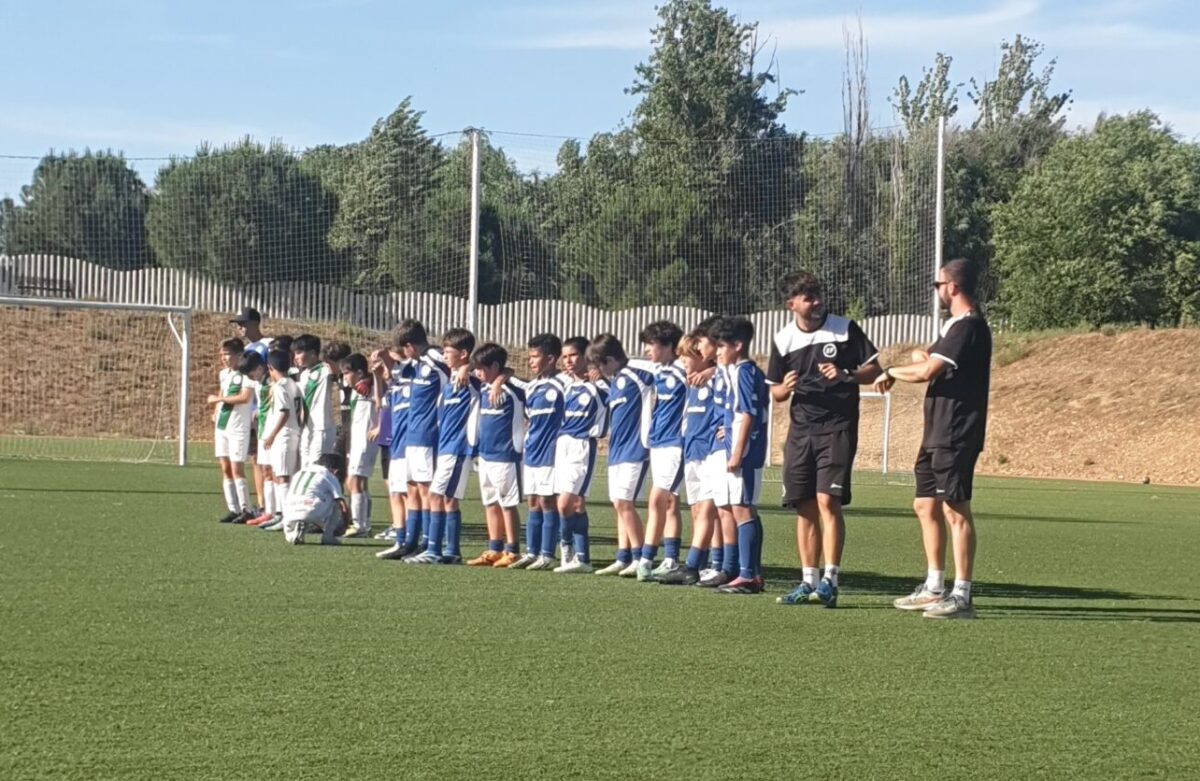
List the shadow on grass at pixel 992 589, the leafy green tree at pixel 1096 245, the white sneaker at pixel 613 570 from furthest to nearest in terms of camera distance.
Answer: the leafy green tree at pixel 1096 245 → the white sneaker at pixel 613 570 → the shadow on grass at pixel 992 589

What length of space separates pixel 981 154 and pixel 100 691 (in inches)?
1903

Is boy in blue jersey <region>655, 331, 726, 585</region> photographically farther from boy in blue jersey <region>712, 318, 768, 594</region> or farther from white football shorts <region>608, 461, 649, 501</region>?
white football shorts <region>608, 461, 649, 501</region>

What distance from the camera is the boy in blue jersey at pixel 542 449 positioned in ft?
40.5

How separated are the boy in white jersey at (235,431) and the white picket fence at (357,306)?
337 inches

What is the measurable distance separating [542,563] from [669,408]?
151 cm

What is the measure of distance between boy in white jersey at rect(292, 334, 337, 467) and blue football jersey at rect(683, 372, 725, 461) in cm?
472

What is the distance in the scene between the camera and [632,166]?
26828 mm

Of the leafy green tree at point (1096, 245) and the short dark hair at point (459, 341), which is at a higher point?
the leafy green tree at point (1096, 245)

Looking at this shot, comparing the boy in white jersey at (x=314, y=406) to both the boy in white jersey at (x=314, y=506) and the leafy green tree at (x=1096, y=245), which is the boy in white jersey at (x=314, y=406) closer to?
the boy in white jersey at (x=314, y=506)

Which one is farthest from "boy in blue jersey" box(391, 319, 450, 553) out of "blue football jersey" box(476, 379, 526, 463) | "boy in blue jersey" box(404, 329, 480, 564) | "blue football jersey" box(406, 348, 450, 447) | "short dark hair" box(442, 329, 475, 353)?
"blue football jersey" box(476, 379, 526, 463)

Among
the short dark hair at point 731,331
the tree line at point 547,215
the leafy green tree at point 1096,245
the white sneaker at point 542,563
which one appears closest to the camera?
the short dark hair at point 731,331

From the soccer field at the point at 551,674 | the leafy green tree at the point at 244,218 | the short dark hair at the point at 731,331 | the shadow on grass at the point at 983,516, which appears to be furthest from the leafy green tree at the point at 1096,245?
the short dark hair at the point at 731,331

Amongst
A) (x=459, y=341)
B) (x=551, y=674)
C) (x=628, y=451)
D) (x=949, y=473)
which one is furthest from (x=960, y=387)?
(x=459, y=341)

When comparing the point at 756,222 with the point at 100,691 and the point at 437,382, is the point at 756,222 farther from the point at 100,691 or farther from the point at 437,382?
the point at 100,691
